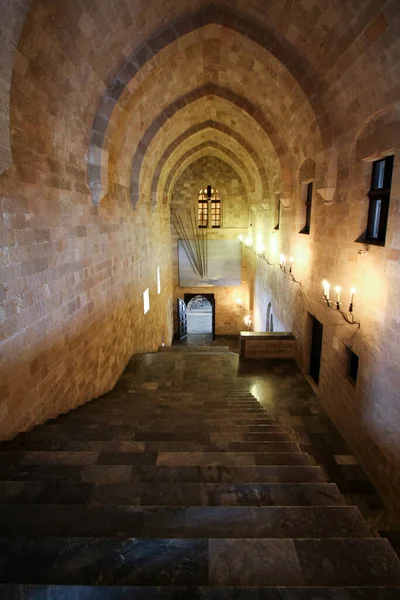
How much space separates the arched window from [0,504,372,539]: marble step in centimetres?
A: 1540

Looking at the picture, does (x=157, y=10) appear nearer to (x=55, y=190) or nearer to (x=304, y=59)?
(x=304, y=59)

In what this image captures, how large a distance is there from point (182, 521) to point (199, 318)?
63.1 ft

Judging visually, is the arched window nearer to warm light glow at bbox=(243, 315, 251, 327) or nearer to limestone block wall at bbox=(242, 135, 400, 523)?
warm light glow at bbox=(243, 315, 251, 327)

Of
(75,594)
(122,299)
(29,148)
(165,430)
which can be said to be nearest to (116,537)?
(75,594)

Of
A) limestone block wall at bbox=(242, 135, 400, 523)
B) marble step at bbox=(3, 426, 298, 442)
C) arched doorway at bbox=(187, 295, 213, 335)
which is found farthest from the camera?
arched doorway at bbox=(187, 295, 213, 335)

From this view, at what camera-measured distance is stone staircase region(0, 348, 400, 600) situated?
156cm

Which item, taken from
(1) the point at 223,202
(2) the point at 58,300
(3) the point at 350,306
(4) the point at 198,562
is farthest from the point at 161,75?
(1) the point at 223,202

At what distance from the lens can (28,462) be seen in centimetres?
279

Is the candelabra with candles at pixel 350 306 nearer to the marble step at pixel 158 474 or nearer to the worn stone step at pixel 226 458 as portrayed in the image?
the worn stone step at pixel 226 458

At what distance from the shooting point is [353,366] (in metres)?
5.12

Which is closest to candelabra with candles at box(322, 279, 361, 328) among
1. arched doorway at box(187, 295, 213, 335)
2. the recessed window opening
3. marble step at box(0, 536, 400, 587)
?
marble step at box(0, 536, 400, 587)

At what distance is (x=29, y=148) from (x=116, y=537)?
3549mm

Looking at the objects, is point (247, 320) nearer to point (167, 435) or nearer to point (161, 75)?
point (161, 75)

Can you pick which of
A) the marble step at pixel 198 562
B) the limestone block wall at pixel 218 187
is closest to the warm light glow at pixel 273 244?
the limestone block wall at pixel 218 187
